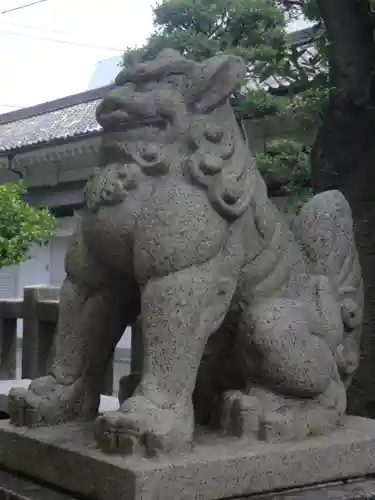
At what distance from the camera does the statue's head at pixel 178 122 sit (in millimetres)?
1421

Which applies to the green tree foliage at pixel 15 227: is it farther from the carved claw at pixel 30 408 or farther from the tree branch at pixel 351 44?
the carved claw at pixel 30 408

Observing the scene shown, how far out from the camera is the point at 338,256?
168 centimetres

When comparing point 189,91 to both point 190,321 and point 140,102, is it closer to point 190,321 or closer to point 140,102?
point 140,102

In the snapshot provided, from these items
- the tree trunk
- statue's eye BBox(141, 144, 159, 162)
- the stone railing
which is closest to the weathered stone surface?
statue's eye BBox(141, 144, 159, 162)

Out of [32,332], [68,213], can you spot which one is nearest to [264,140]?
[32,332]

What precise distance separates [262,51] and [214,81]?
12.4ft

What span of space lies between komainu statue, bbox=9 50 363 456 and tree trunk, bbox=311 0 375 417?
0.93 metres

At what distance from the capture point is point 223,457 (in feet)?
4.33

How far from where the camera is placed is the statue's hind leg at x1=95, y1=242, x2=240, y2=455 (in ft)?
4.27

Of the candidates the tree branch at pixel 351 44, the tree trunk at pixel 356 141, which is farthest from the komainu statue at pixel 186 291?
the tree branch at pixel 351 44

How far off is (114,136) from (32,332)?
2.82 m

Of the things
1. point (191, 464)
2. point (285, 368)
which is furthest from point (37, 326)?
point (191, 464)

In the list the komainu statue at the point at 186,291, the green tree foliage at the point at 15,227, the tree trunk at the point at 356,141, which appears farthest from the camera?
the green tree foliage at the point at 15,227

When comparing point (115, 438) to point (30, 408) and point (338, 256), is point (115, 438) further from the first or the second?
point (338, 256)
